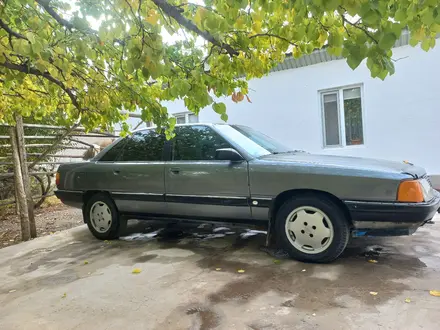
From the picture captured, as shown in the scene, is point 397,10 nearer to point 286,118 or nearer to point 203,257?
point 203,257

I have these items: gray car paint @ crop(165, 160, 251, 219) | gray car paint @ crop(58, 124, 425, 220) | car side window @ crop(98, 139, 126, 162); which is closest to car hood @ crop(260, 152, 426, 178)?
gray car paint @ crop(58, 124, 425, 220)

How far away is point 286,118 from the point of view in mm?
7828

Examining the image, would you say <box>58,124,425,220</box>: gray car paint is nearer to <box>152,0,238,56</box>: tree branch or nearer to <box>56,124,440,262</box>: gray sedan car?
<box>56,124,440,262</box>: gray sedan car

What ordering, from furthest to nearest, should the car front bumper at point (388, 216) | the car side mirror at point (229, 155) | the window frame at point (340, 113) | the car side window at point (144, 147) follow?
the window frame at point (340, 113), the car side window at point (144, 147), the car side mirror at point (229, 155), the car front bumper at point (388, 216)

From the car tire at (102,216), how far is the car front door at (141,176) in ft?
0.57

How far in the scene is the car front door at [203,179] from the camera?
3.76 m

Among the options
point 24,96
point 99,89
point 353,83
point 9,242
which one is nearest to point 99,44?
point 99,89

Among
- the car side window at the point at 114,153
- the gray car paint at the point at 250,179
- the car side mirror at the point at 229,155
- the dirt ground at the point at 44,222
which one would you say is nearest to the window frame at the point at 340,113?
the gray car paint at the point at 250,179

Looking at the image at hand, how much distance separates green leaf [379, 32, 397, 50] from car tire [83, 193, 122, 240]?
4.01 meters

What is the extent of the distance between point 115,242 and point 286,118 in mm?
4897

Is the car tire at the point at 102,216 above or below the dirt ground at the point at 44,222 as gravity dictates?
above

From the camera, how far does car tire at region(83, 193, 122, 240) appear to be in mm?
4766

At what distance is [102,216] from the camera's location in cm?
486

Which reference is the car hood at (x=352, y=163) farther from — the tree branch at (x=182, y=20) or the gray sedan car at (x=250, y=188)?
the tree branch at (x=182, y=20)
